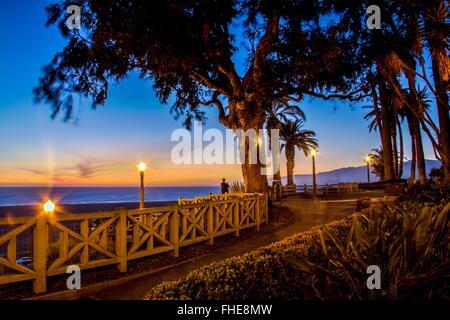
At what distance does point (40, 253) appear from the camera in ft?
17.3

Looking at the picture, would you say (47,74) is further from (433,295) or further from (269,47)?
(433,295)

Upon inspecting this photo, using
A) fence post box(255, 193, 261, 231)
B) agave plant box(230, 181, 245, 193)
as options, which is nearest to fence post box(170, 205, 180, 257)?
fence post box(255, 193, 261, 231)

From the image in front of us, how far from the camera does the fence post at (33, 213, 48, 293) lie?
5188 millimetres

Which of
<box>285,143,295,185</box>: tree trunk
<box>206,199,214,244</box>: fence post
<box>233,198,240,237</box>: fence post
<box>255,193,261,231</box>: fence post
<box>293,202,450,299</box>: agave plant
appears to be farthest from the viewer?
<box>285,143,295,185</box>: tree trunk

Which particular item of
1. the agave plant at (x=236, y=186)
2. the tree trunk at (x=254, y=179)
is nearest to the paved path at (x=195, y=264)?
the tree trunk at (x=254, y=179)

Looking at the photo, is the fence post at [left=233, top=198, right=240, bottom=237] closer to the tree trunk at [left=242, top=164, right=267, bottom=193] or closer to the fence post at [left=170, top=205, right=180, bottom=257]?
the fence post at [left=170, top=205, right=180, bottom=257]

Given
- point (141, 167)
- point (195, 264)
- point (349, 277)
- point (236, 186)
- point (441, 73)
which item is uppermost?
point (441, 73)

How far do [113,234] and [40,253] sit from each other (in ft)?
8.91

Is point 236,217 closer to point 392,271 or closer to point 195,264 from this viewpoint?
point 195,264

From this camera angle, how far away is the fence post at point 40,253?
17.0 ft

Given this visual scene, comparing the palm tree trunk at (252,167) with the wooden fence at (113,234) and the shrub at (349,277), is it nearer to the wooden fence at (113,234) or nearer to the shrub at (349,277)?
the wooden fence at (113,234)

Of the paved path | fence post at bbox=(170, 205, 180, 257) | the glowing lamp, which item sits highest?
the glowing lamp

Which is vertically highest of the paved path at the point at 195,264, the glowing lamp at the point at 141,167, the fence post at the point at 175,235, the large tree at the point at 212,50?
the large tree at the point at 212,50

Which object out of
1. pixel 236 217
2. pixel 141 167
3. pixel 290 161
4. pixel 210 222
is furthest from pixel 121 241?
pixel 290 161
